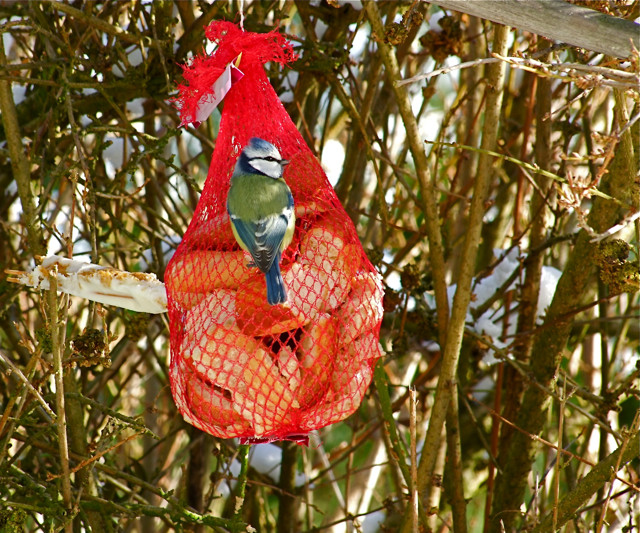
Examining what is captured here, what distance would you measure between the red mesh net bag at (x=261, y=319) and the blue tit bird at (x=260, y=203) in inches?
2.2

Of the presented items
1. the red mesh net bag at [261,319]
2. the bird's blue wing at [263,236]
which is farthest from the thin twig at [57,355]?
the bird's blue wing at [263,236]

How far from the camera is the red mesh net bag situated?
1.61 metres

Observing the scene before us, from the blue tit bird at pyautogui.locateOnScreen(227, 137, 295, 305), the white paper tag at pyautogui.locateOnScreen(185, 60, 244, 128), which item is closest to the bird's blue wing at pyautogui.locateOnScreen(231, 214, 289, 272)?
the blue tit bird at pyautogui.locateOnScreen(227, 137, 295, 305)

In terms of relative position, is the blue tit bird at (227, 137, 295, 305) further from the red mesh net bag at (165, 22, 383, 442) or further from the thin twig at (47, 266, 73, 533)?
the thin twig at (47, 266, 73, 533)

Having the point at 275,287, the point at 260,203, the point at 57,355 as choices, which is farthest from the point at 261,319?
the point at 57,355

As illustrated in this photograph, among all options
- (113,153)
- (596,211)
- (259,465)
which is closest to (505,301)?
(596,211)

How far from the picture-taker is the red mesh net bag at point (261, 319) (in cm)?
161

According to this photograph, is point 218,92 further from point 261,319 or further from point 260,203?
point 261,319

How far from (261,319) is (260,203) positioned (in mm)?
269

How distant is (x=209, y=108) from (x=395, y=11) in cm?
120

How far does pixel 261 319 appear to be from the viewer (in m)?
1.65

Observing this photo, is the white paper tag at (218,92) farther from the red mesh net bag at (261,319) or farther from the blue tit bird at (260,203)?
the blue tit bird at (260,203)

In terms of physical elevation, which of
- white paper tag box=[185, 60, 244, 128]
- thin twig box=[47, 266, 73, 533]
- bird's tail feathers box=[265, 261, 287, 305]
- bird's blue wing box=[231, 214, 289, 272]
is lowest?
thin twig box=[47, 266, 73, 533]

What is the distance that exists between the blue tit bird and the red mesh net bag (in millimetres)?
56
